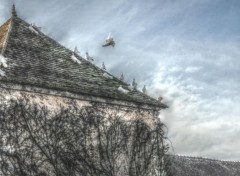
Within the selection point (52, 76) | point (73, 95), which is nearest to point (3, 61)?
point (52, 76)

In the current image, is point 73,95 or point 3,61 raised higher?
point 3,61

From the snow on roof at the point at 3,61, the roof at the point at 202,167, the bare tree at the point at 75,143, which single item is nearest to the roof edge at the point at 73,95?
the bare tree at the point at 75,143

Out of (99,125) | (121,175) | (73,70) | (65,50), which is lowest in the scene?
(121,175)

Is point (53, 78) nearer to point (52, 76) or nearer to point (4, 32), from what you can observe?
point (52, 76)

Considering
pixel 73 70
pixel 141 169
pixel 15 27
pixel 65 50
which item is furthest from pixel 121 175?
pixel 15 27

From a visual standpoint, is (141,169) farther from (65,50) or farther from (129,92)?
(65,50)

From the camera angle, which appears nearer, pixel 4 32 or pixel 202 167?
pixel 4 32

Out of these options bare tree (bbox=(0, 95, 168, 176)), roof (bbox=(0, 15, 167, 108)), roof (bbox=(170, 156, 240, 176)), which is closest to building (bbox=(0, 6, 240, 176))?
roof (bbox=(0, 15, 167, 108))

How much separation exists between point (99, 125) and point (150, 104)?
253cm

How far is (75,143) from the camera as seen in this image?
48.6 ft

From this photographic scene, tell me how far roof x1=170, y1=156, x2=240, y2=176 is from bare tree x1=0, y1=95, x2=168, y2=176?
42.7 ft

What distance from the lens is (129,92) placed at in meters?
17.5

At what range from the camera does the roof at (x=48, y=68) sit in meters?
14.9

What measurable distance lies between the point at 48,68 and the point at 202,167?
68.9 feet
